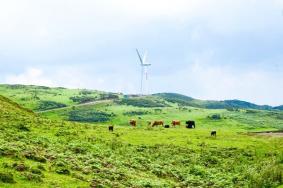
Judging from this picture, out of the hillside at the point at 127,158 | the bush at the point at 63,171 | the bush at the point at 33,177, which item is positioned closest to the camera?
the bush at the point at 33,177

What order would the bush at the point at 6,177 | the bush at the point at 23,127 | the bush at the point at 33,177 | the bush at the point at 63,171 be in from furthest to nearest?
the bush at the point at 23,127
the bush at the point at 63,171
the bush at the point at 33,177
the bush at the point at 6,177

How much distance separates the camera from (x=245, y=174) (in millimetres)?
54219

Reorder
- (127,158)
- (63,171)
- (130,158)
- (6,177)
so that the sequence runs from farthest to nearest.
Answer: (130,158)
(127,158)
(63,171)
(6,177)

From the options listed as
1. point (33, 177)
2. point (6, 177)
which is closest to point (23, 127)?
point (33, 177)

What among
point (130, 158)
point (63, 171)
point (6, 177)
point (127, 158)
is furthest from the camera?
point (130, 158)

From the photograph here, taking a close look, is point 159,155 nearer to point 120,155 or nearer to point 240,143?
point 120,155

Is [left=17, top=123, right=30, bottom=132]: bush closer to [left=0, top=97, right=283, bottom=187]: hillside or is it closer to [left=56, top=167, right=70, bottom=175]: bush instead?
[left=0, top=97, right=283, bottom=187]: hillside

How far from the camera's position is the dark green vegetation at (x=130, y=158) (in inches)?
1599

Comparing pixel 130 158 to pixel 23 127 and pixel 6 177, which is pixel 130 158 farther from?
pixel 6 177

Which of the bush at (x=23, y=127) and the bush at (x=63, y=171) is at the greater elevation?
the bush at (x=23, y=127)

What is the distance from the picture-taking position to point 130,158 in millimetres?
56594

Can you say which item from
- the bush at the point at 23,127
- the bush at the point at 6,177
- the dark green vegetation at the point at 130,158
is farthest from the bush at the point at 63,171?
the bush at the point at 23,127

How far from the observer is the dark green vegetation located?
40.6 metres

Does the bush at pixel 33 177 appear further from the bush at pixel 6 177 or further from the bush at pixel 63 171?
the bush at pixel 63 171
